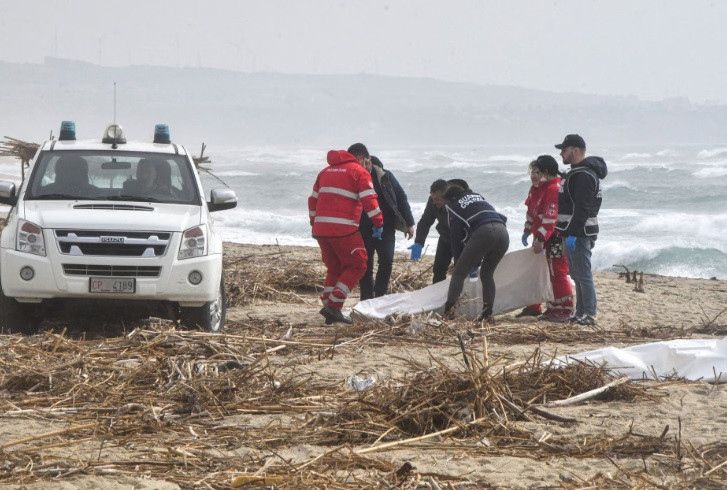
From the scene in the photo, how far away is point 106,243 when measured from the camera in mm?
8797

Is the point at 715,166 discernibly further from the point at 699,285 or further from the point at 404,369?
the point at 404,369

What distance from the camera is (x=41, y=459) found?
5.15m

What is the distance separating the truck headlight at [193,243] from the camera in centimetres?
899

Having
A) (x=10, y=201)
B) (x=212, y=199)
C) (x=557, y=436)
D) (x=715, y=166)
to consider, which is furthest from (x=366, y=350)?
(x=715, y=166)

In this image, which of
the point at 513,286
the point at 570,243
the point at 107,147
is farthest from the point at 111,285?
the point at 570,243

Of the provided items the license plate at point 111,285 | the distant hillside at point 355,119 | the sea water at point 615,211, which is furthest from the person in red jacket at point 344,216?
the distant hillside at point 355,119

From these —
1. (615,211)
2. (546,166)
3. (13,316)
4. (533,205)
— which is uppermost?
(546,166)

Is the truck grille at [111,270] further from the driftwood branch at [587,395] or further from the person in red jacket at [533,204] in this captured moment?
the person in red jacket at [533,204]

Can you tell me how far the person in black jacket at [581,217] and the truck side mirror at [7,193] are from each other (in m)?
5.13

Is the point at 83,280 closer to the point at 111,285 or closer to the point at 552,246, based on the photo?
the point at 111,285

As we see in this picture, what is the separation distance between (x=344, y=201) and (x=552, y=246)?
2239mm

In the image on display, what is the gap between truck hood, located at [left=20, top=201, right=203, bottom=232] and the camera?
8852 mm

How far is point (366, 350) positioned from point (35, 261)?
272 centimetres

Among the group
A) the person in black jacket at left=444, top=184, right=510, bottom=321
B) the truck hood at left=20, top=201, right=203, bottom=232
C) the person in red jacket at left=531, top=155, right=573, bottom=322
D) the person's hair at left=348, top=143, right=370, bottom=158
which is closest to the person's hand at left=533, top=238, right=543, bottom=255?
the person in red jacket at left=531, top=155, right=573, bottom=322
